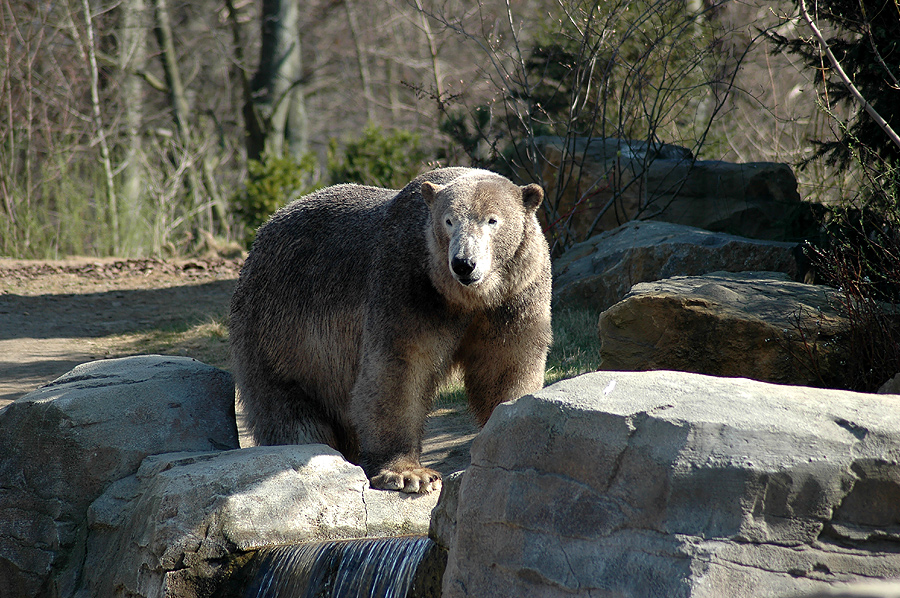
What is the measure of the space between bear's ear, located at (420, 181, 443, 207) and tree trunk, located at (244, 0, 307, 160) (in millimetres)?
11837

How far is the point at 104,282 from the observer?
10523 mm

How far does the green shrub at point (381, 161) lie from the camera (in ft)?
38.1

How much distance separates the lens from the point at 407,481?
12.5 ft

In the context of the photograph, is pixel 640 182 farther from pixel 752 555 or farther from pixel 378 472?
pixel 752 555

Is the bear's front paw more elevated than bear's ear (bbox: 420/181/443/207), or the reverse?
bear's ear (bbox: 420/181/443/207)

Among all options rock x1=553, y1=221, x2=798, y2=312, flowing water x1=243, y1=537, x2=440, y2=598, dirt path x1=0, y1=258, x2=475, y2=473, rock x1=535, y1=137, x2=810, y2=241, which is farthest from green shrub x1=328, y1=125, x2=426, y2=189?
flowing water x1=243, y1=537, x2=440, y2=598

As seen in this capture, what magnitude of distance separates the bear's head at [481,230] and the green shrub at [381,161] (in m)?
7.57

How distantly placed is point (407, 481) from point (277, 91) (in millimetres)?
13254

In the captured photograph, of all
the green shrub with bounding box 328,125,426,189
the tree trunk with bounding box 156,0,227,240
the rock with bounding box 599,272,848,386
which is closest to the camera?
the rock with bounding box 599,272,848,386

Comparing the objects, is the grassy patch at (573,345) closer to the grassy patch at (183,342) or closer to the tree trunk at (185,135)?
the grassy patch at (183,342)

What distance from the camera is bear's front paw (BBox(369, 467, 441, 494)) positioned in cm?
379

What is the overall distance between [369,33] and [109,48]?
22.6 ft

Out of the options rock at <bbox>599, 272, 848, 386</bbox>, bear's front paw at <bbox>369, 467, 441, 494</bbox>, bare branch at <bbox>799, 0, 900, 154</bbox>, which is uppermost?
bare branch at <bbox>799, 0, 900, 154</bbox>

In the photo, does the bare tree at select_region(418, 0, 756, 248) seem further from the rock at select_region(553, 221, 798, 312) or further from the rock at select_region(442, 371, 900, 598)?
the rock at select_region(442, 371, 900, 598)
